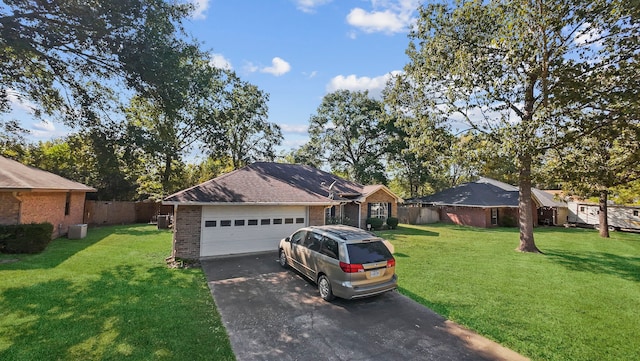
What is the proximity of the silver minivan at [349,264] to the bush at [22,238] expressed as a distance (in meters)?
11.7

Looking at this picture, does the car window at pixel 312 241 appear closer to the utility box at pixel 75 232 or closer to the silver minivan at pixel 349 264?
the silver minivan at pixel 349 264

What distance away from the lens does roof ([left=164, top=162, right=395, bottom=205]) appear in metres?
11.9

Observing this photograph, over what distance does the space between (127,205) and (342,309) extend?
24156 millimetres

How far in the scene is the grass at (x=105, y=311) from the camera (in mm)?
4941

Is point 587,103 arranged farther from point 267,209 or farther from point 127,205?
point 127,205

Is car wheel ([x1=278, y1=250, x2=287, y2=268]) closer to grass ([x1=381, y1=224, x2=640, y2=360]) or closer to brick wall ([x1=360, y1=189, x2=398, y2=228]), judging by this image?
grass ([x1=381, y1=224, x2=640, y2=360])

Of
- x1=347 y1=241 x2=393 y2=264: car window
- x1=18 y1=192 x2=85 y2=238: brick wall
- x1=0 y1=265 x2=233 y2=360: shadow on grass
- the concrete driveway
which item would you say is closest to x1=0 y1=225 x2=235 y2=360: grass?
x1=0 y1=265 x2=233 y2=360: shadow on grass

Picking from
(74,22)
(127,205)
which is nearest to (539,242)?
(74,22)

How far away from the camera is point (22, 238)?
11.5 meters

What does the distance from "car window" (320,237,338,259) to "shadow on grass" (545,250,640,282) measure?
35.1 feet

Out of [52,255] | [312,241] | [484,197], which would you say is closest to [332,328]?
[312,241]

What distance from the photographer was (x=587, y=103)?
10844 mm

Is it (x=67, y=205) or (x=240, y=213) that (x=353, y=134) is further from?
(x=67, y=205)

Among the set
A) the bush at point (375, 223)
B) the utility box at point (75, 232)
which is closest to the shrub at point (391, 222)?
the bush at point (375, 223)
